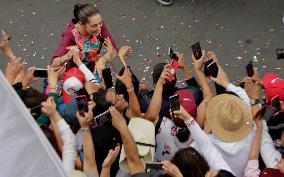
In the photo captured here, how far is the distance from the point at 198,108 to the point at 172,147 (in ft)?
1.44

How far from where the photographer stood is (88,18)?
4707mm

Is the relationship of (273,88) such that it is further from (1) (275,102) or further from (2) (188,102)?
(2) (188,102)

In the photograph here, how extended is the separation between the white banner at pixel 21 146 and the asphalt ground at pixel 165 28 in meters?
3.80

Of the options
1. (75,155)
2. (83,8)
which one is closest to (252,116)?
(75,155)

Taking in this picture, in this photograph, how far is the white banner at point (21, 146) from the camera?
6.68 feet

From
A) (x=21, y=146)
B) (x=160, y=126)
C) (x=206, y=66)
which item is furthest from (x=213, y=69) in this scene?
(x=21, y=146)

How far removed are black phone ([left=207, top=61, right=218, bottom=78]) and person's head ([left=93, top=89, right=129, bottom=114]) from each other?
79 cm

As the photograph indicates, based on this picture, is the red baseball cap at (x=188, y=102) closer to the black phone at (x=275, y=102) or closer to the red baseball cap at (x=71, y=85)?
the black phone at (x=275, y=102)

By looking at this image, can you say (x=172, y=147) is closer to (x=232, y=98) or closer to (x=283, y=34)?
(x=232, y=98)

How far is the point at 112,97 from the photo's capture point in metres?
3.90

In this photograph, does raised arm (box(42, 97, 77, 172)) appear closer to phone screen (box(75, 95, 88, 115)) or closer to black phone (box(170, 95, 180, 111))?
phone screen (box(75, 95, 88, 115))

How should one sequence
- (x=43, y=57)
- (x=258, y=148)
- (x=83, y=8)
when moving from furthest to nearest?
(x=43, y=57), (x=83, y=8), (x=258, y=148)

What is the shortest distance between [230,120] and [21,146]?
1883 millimetres

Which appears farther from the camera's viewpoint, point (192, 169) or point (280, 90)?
point (280, 90)
